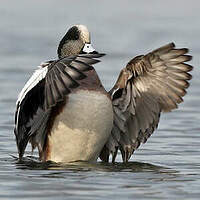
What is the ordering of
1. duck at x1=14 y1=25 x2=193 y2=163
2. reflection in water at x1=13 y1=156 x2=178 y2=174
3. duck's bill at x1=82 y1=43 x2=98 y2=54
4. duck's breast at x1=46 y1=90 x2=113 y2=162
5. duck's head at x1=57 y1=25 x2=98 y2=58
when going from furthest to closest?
duck's head at x1=57 y1=25 x2=98 y2=58
duck's bill at x1=82 y1=43 x2=98 y2=54
reflection in water at x1=13 y1=156 x2=178 y2=174
duck's breast at x1=46 y1=90 x2=113 y2=162
duck at x1=14 y1=25 x2=193 y2=163

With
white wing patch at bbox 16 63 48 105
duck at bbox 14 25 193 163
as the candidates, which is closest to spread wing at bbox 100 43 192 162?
duck at bbox 14 25 193 163

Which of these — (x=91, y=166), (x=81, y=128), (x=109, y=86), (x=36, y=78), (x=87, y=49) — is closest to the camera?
(x=36, y=78)

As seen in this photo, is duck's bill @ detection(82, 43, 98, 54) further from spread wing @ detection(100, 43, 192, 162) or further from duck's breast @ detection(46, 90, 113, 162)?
duck's breast @ detection(46, 90, 113, 162)

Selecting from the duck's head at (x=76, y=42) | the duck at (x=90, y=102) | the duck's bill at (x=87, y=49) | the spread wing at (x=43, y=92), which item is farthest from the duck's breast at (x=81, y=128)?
the duck's head at (x=76, y=42)

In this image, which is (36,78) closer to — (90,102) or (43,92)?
(43,92)

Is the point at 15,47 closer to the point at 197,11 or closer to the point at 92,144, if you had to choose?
the point at 197,11

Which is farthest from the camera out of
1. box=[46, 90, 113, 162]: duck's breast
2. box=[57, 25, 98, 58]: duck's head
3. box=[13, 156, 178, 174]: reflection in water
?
box=[57, 25, 98, 58]: duck's head

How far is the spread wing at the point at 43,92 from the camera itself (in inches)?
324

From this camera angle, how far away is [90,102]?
871 cm

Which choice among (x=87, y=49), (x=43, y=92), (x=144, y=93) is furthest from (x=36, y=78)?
(x=144, y=93)

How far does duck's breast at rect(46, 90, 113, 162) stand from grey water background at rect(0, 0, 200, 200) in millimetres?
134

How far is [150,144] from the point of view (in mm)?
10914

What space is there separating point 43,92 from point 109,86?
19.0ft

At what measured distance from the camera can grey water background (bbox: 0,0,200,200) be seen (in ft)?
26.2
